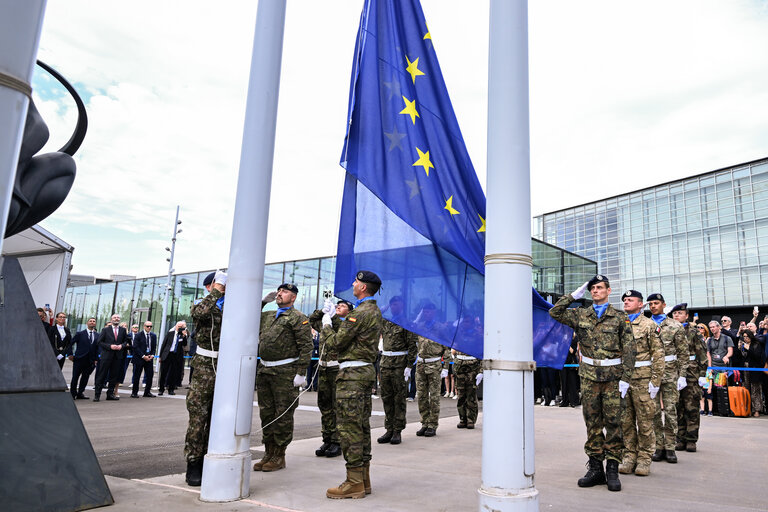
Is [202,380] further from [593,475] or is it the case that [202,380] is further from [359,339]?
[593,475]

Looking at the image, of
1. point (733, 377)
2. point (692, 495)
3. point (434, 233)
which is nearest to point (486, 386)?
point (434, 233)

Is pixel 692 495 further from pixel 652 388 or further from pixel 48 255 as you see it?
pixel 48 255

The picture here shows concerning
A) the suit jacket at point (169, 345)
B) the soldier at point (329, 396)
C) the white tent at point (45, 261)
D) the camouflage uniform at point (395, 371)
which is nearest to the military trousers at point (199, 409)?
the soldier at point (329, 396)

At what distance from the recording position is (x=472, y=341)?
469 centimetres

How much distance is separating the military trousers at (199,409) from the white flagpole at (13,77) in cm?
385

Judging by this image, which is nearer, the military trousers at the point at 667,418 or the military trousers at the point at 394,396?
the military trousers at the point at 667,418

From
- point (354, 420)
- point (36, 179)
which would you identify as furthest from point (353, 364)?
point (36, 179)

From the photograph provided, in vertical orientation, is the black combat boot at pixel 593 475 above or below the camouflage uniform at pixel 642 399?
below

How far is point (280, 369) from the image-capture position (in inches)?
230

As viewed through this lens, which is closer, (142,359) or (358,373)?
(358,373)

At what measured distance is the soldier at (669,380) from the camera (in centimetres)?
684

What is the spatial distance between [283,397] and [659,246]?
25.2m

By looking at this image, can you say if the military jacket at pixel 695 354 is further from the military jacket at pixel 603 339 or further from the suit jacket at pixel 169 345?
the suit jacket at pixel 169 345

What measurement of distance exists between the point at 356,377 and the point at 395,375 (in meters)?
3.15
